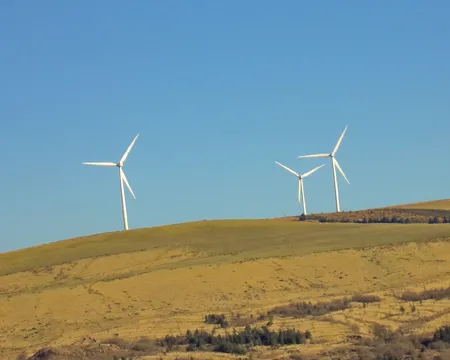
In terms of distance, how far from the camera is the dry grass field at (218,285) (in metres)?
33.8

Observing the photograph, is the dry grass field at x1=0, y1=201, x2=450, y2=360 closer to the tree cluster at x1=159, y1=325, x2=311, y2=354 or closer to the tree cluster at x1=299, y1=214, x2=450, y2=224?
the tree cluster at x1=159, y1=325, x2=311, y2=354

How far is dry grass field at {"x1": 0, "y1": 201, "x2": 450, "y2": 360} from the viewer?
33812mm

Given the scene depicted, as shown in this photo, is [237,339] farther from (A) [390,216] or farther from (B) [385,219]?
(A) [390,216]

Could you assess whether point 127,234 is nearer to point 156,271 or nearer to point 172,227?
point 172,227

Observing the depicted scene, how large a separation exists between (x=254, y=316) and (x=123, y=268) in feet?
57.4

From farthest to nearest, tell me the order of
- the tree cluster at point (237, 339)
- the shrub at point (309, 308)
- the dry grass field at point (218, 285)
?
1. the shrub at point (309, 308)
2. the dry grass field at point (218, 285)
3. the tree cluster at point (237, 339)

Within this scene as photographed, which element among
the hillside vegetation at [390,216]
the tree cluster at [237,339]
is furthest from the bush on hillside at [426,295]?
the hillside vegetation at [390,216]

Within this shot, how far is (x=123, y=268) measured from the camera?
5350 cm

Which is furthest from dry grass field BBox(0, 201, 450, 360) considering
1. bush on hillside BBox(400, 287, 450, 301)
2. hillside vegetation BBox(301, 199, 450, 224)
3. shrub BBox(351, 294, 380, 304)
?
hillside vegetation BBox(301, 199, 450, 224)

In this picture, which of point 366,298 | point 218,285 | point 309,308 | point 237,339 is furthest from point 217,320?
point 218,285

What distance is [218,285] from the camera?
150ft

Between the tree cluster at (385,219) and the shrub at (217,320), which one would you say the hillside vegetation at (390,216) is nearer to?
the tree cluster at (385,219)

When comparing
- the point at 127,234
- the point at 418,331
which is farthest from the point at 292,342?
the point at 127,234

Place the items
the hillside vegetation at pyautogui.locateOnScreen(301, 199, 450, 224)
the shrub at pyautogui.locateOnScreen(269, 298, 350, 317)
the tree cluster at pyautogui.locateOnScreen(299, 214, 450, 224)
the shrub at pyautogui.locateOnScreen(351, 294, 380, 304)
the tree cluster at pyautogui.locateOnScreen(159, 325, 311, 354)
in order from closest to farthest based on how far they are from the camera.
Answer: the tree cluster at pyautogui.locateOnScreen(159, 325, 311, 354), the shrub at pyautogui.locateOnScreen(269, 298, 350, 317), the shrub at pyautogui.locateOnScreen(351, 294, 380, 304), the tree cluster at pyautogui.locateOnScreen(299, 214, 450, 224), the hillside vegetation at pyautogui.locateOnScreen(301, 199, 450, 224)
